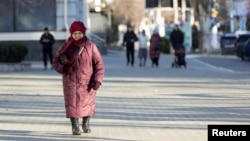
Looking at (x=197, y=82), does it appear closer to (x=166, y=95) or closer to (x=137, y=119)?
(x=166, y=95)

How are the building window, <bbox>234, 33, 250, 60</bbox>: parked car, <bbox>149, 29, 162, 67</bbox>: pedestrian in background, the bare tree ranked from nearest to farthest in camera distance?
<bbox>149, 29, 162, 67</bbox>: pedestrian in background
the building window
<bbox>234, 33, 250, 60</bbox>: parked car
the bare tree

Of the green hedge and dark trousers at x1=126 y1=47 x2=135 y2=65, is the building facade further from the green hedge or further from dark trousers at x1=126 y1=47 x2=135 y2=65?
the green hedge

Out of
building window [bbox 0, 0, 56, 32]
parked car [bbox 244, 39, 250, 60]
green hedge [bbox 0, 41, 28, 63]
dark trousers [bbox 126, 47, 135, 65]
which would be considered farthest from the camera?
parked car [bbox 244, 39, 250, 60]

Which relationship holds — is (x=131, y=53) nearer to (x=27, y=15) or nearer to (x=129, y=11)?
(x=27, y=15)

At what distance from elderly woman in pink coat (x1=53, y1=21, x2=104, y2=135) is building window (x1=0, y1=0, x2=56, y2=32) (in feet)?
81.1

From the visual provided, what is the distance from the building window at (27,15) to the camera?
36188 mm

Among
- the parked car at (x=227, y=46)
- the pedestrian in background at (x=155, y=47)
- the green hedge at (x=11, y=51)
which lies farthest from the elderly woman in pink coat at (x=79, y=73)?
the parked car at (x=227, y=46)

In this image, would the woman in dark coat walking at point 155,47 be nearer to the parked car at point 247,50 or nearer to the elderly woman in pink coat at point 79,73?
the parked car at point 247,50

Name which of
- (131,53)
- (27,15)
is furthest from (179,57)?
(27,15)

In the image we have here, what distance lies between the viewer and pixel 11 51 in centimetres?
2912

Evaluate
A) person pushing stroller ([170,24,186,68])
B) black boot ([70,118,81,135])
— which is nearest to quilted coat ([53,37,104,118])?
black boot ([70,118,81,135])

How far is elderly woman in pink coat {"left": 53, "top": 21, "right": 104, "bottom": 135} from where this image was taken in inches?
456

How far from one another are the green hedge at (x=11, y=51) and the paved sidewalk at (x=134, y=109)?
192 inches

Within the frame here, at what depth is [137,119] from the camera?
1378 centimetres
